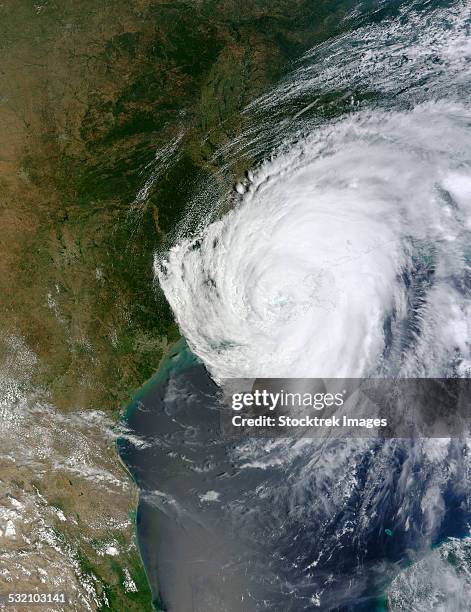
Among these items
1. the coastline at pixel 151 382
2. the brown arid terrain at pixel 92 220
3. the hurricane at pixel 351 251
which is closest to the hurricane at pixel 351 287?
the hurricane at pixel 351 251

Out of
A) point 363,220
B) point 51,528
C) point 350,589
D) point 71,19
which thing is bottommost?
point 350,589

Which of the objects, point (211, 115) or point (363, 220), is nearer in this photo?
point (363, 220)

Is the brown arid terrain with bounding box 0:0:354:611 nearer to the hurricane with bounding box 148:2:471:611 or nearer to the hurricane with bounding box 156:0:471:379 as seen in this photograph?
the hurricane with bounding box 148:2:471:611

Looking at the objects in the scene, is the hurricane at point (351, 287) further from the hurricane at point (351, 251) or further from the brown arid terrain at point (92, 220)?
the brown arid terrain at point (92, 220)

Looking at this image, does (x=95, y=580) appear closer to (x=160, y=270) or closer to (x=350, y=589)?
(x=350, y=589)

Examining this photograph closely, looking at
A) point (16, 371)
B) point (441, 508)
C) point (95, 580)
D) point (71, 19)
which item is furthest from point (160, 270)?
point (441, 508)

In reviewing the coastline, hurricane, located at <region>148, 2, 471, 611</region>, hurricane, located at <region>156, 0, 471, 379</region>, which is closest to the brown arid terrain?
the coastline

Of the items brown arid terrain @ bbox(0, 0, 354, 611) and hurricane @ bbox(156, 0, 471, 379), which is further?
brown arid terrain @ bbox(0, 0, 354, 611)
